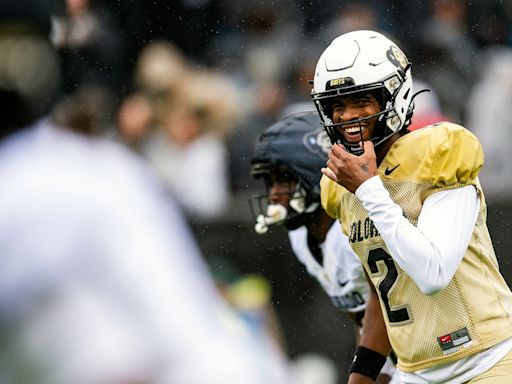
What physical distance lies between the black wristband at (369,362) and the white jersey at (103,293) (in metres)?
2.27

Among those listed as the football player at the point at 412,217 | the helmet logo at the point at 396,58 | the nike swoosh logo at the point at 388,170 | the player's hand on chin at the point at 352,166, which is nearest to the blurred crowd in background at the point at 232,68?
the helmet logo at the point at 396,58

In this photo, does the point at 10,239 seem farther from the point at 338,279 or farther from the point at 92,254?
the point at 338,279

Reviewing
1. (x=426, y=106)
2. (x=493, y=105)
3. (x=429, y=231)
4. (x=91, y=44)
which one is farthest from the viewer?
(x=493, y=105)

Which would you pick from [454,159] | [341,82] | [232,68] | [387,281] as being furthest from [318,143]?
[232,68]

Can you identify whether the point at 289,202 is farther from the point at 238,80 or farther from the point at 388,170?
the point at 238,80

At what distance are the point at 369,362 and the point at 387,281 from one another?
0.43 metres

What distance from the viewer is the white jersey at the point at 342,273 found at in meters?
4.66

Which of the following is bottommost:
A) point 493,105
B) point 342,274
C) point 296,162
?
point 493,105

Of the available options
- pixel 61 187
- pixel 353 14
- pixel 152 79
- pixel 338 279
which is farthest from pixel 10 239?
pixel 353 14

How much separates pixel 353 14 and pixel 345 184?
4.16 meters

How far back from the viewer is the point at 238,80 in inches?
302

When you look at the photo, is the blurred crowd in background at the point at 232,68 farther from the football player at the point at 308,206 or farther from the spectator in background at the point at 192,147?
the football player at the point at 308,206

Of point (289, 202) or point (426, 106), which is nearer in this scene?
point (289, 202)

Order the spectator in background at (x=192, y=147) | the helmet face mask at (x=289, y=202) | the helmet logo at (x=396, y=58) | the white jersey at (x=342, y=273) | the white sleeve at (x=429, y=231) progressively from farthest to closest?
the spectator in background at (x=192, y=147), the helmet face mask at (x=289, y=202), the white jersey at (x=342, y=273), the helmet logo at (x=396, y=58), the white sleeve at (x=429, y=231)
